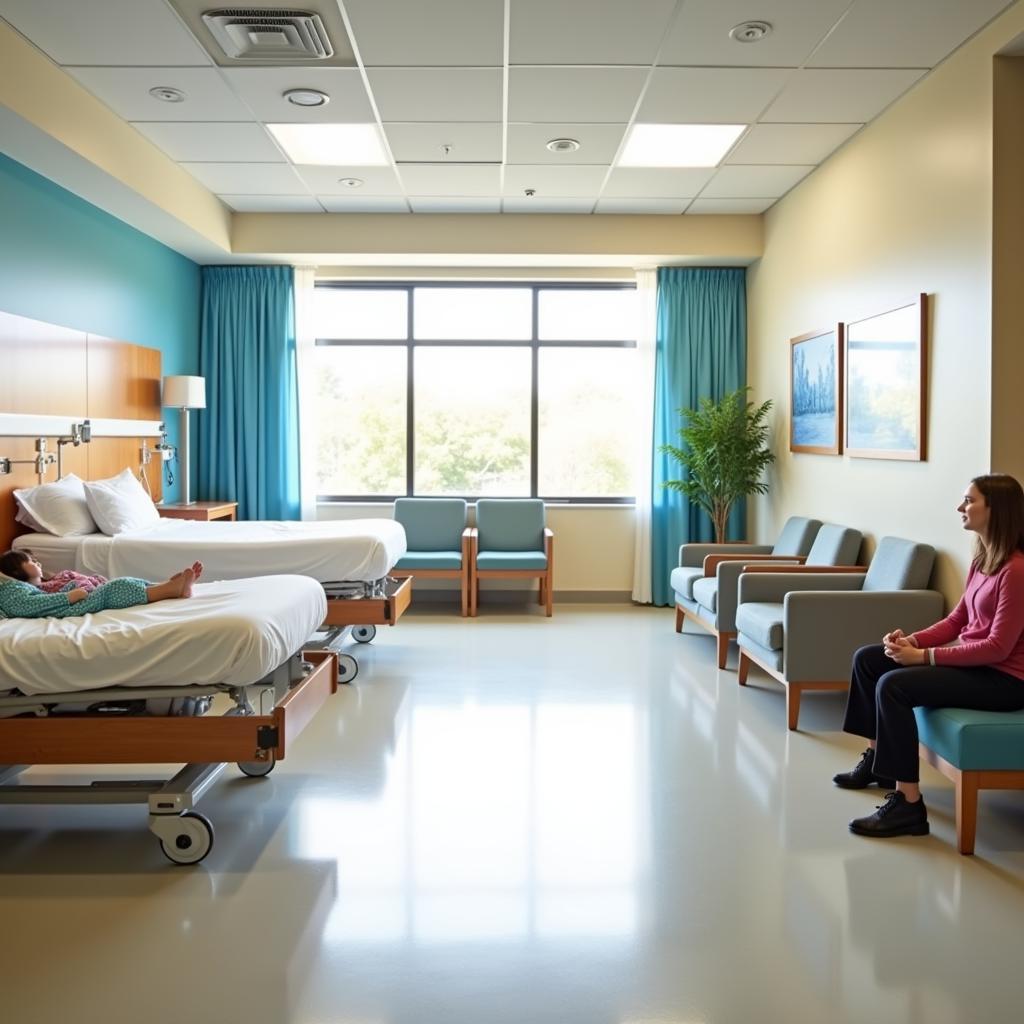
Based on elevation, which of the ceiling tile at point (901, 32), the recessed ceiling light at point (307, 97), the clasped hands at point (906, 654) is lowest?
the clasped hands at point (906, 654)

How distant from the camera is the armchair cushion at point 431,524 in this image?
874 centimetres

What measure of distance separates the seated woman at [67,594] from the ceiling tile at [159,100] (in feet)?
8.75

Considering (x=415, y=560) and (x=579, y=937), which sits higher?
(x=415, y=560)

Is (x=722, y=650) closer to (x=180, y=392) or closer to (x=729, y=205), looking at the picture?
(x=729, y=205)

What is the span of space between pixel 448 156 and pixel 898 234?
2.98m

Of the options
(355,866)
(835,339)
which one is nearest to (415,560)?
(835,339)

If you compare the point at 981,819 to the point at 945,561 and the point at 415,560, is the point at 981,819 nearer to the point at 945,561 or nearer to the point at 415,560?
the point at 945,561

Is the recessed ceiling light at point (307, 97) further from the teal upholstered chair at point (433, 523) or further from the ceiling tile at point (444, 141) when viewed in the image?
the teal upholstered chair at point (433, 523)

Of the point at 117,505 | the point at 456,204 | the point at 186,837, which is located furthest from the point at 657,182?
the point at 186,837

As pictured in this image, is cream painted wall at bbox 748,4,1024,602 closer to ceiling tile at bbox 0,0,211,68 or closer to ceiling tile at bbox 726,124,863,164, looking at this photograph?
ceiling tile at bbox 726,124,863,164

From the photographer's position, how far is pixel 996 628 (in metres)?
3.59

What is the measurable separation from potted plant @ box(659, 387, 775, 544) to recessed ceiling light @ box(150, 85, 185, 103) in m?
4.53

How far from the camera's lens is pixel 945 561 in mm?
5000

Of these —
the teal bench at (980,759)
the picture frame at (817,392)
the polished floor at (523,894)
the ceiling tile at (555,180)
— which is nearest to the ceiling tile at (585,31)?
the ceiling tile at (555,180)
